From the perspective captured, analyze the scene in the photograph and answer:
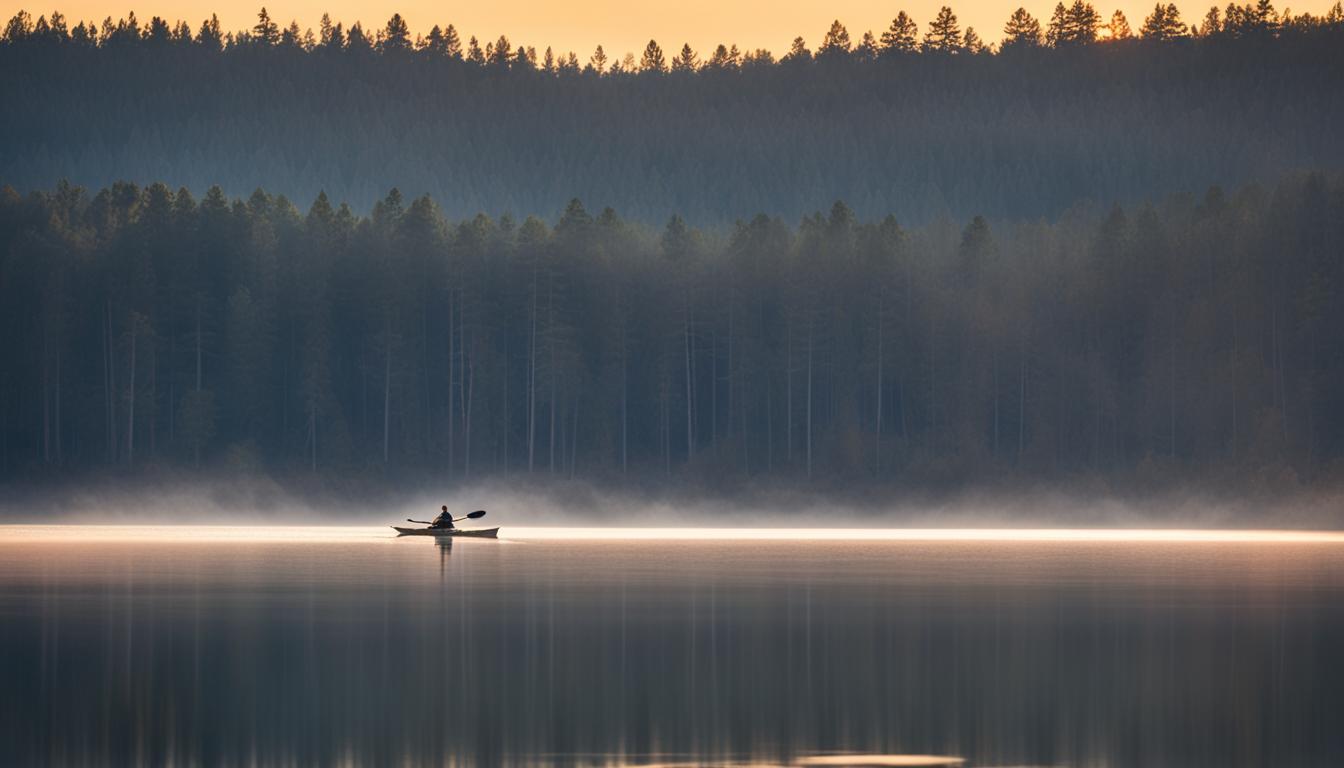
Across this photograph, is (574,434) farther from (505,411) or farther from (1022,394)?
(1022,394)

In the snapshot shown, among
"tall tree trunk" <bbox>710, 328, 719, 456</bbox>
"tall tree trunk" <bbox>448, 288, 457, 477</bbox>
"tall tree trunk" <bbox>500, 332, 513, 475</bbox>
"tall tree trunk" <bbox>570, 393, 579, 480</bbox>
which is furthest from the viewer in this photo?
"tall tree trunk" <bbox>710, 328, 719, 456</bbox>

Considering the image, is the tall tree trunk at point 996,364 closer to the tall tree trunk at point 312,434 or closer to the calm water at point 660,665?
the tall tree trunk at point 312,434

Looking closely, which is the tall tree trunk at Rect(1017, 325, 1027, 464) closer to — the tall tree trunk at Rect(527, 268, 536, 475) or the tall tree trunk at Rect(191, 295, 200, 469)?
the tall tree trunk at Rect(527, 268, 536, 475)

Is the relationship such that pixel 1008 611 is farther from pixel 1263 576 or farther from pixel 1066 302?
pixel 1066 302

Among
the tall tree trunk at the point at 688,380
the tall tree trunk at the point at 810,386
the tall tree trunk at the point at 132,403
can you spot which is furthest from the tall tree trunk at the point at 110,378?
the tall tree trunk at the point at 810,386

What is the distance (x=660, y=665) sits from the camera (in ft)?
107

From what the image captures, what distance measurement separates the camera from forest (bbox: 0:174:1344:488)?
113125 mm

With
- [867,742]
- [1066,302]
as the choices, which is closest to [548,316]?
[1066,302]

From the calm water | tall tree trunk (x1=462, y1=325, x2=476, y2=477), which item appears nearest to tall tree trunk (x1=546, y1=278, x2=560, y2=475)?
tall tree trunk (x1=462, y1=325, x2=476, y2=477)

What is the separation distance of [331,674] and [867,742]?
957 centimetres

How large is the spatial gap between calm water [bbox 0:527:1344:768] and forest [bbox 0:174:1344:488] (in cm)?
5761

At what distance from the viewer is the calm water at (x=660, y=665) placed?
81.8 ft

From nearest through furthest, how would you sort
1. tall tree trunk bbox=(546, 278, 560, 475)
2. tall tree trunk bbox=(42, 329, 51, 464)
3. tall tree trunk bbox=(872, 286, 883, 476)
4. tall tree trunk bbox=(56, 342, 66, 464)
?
tall tree trunk bbox=(56, 342, 66, 464) < tall tree trunk bbox=(872, 286, 883, 476) < tall tree trunk bbox=(546, 278, 560, 475) < tall tree trunk bbox=(42, 329, 51, 464)

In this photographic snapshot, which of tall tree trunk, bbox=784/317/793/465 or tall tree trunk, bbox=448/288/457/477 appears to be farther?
tall tree trunk, bbox=784/317/793/465
